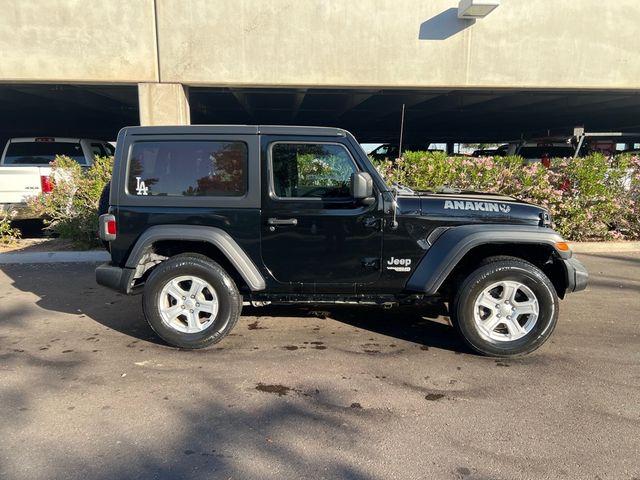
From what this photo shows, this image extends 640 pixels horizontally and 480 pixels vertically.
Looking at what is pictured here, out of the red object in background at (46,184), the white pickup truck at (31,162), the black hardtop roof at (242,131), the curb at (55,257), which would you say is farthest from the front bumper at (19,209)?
the black hardtop roof at (242,131)

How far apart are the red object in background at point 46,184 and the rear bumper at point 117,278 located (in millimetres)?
4514

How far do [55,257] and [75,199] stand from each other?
3.28ft

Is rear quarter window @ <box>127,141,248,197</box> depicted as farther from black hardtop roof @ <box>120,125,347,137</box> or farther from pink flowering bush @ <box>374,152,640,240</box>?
pink flowering bush @ <box>374,152,640,240</box>

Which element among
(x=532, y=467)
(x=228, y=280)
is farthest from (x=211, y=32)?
(x=532, y=467)

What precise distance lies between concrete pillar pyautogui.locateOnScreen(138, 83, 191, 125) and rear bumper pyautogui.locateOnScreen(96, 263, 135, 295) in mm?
5083

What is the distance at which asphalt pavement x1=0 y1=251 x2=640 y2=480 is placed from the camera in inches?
102

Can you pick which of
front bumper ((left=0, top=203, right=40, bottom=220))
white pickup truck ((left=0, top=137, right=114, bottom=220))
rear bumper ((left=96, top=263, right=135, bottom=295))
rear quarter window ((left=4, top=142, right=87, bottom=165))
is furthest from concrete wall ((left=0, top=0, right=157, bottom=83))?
rear bumper ((left=96, top=263, right=135, bottom=295))

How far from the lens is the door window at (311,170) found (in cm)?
407

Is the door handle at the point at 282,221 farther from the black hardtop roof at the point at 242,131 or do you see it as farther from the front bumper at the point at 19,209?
the front bumper at the point at 19,209

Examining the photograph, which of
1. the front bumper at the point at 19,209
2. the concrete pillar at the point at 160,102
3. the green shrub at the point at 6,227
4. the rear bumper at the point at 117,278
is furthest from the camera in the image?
the concrete pillar at the point at 160,102

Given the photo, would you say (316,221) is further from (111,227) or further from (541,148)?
(541,148)

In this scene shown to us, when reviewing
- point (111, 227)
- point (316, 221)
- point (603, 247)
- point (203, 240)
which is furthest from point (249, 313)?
point (603, 247)

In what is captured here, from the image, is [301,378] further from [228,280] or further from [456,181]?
[456,181]

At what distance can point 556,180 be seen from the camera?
8.02m
